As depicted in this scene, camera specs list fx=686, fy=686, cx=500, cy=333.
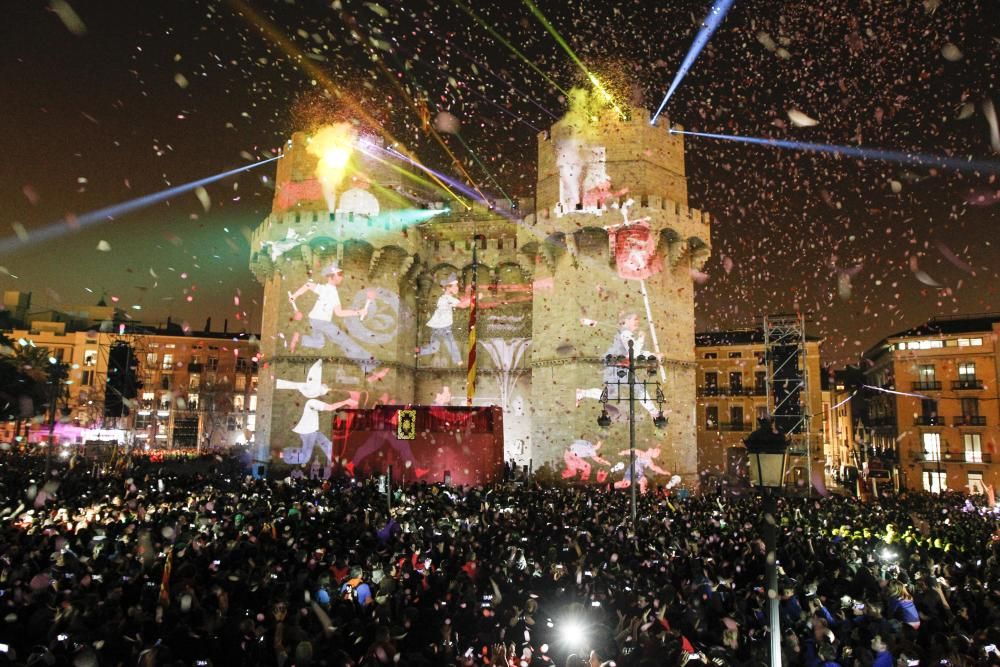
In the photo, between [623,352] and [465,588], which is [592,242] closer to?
[623,352]

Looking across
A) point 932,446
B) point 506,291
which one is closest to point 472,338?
point 506,291

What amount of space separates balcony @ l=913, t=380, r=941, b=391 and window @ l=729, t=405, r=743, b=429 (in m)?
9.84

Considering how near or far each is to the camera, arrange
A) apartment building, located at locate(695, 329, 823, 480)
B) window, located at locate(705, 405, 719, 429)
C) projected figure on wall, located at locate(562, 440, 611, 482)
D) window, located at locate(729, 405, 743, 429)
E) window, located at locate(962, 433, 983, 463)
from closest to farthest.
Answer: projected figure on wall, located at locate(562, 440, 611, 482) → window, located at locate(962, 433, 983, 463) → apartment building, located at locate(695, 329, 823, 480) → window, located at locate(729, 405, 743, 429) → window, located at locate(705, 405, 719, 429)

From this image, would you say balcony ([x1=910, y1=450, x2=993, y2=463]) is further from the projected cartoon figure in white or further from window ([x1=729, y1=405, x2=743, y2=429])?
the projected cartoon figure in white

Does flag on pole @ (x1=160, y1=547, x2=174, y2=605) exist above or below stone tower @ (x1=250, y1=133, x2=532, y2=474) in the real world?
below

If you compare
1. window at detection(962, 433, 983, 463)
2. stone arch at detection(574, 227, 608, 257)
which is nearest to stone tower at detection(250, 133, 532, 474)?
Answer: stone arch at detection(574, 227, 608, 257)

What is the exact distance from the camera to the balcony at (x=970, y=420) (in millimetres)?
37219

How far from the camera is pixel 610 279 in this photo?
28875 mm

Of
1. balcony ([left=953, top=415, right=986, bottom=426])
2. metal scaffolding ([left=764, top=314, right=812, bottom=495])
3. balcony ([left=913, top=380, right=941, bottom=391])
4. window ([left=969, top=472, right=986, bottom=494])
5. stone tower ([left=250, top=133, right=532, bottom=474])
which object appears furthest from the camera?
balcony ([left=913, top=380, right=941, bottom=391])

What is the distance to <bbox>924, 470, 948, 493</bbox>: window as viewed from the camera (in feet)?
126

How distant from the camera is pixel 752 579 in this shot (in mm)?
10555

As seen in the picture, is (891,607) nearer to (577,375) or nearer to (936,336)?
(577,375)

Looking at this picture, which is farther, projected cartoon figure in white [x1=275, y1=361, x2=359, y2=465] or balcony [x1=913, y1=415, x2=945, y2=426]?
balcony [x1=913, y1=415, x2=945, y2=426]

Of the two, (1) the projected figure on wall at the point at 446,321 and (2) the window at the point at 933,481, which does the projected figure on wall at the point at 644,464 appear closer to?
(1) the projected figure on wall at the point at 446,321
